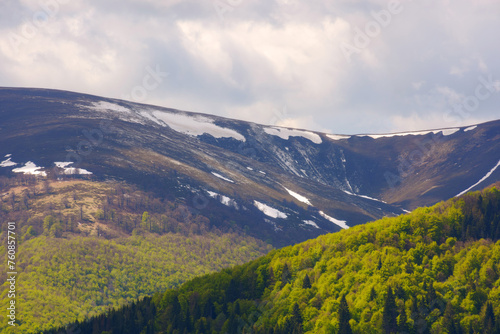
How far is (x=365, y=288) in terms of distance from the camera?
128 m

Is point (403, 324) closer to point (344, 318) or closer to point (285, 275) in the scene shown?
point (344, 318)

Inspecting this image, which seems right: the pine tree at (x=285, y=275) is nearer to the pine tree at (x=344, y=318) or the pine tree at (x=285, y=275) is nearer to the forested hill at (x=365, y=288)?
the forested hill at (x=365, y=288)

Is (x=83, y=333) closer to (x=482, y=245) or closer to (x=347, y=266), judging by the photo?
(x=347, y=266)

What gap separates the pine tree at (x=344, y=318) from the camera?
117812 mm

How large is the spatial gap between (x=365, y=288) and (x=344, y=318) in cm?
1154

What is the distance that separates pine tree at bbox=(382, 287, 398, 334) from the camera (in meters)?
114

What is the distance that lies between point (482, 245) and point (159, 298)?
77.8 meters

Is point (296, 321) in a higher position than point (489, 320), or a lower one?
lower

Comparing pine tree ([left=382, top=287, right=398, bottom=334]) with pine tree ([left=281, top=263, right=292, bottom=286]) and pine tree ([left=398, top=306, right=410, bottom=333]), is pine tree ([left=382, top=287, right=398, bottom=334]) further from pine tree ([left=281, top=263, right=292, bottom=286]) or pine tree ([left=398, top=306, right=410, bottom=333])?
pine tree ([left=281, top=263, right=292, bottom=286])

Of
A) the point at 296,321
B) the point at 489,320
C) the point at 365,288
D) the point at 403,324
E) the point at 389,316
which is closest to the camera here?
the point at 489,320

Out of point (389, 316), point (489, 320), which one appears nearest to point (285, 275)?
point (389, 316)

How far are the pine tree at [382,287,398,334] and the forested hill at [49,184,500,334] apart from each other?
187mm

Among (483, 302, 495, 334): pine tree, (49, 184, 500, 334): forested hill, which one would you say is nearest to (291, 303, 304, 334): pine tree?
(49, 184, 500, 334): forested hill

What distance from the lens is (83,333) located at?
137875 mm
